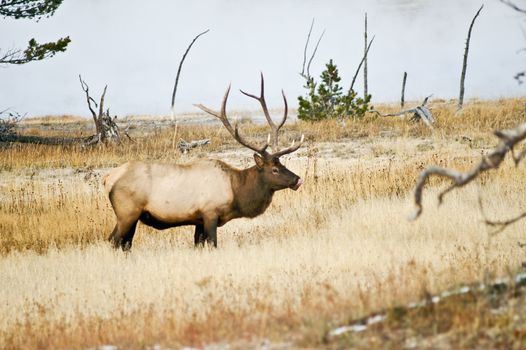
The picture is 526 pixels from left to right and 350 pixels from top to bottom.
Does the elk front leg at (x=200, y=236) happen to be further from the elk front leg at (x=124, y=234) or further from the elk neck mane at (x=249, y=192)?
the elk front leg at (x=124, y=234)

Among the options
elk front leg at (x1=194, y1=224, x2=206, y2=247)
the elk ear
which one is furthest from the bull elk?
the elk ear

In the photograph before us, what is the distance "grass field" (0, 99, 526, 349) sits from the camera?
17.9 ft

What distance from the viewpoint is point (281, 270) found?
26.1 ft

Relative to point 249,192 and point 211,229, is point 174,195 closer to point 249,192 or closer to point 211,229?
point 211,229

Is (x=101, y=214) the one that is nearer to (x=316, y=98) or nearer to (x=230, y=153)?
(x=230, y=153)

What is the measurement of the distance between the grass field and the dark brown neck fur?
21.1 inches

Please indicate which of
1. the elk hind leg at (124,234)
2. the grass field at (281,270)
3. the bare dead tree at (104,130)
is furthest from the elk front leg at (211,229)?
the bare dead tree at (104,130)

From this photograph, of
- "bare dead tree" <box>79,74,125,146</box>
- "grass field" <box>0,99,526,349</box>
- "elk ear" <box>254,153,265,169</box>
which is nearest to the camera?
"grass field" <box>0,99,526,349</box>

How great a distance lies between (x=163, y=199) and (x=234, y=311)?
3.38 meters

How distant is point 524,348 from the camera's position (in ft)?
15.6

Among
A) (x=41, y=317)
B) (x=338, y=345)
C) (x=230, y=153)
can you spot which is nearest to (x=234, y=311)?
(x=338, y=345)

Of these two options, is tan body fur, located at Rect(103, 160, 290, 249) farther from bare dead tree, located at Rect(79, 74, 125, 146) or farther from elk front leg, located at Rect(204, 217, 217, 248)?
bare dead tree, located at Rect(79, 74, 125, 146)

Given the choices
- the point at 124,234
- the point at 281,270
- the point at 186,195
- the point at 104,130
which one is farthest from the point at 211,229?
the point at 104,130

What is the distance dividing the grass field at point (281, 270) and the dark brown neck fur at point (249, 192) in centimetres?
54
